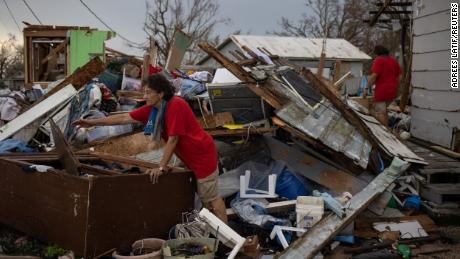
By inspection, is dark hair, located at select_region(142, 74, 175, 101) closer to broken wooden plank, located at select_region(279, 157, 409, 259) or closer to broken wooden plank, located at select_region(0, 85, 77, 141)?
broken wooden plank, located at select_region(279, 157, 409, 259)

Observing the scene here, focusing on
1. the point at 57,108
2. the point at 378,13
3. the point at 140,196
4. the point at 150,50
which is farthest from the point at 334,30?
the point at 140,196

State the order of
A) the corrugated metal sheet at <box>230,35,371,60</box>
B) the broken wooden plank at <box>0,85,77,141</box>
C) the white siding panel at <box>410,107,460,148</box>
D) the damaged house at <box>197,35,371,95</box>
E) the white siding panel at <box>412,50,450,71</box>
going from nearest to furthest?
the broken wooden plank at <box>0,85,77,141</box> → the white siding panel at <box>410,107,460,148</box> → the white siding panel at <box>412,50,450,71</box> → the damaged house at <box>197,35,371,95</box> → the corrugated metal sheet at <box>230,35,371,60</box>

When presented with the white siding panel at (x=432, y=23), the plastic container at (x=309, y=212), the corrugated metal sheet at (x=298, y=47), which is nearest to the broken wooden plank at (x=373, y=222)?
the plastic container at (x=309, y=212)

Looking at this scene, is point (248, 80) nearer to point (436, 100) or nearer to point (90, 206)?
point (90, 206)

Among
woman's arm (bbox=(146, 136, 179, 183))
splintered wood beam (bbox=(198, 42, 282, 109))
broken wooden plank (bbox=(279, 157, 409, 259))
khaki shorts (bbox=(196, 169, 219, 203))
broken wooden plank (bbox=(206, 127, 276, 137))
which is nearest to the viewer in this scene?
woman's arm (bbox=(146, 136, 179, 183))

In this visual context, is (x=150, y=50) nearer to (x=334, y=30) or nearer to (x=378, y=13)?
(x=378, y=13)

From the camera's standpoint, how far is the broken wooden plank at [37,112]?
704cm

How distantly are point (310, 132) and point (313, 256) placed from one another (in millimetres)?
1808

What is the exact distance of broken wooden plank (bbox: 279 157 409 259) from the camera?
4633 millimetres

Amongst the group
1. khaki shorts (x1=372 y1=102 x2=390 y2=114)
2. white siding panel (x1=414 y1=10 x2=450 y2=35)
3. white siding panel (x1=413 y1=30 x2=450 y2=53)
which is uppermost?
white siding panel (x1=414 y1=10 x2=450 y2=35)

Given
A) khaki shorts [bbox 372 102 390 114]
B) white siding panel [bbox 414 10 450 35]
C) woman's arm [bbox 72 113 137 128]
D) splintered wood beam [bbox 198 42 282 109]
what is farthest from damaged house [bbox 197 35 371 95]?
woman's arm [bbox 72 113 137 128]

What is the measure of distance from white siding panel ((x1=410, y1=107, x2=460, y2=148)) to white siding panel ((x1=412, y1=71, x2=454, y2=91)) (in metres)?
0.44

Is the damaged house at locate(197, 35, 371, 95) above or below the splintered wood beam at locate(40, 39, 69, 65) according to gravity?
above

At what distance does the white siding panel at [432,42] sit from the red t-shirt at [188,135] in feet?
17.9
